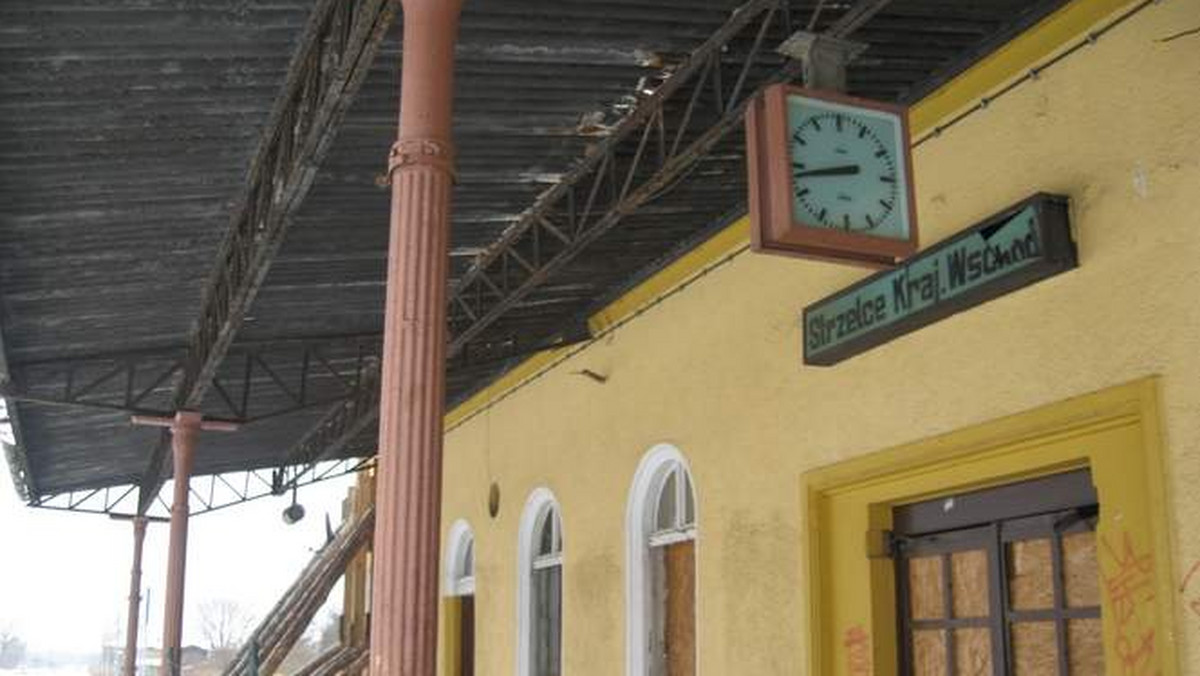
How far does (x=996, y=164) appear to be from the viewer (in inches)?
223

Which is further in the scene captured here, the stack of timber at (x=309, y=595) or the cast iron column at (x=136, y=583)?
the cast iron column at (x=136, y=583)

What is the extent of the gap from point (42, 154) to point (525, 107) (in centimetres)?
279

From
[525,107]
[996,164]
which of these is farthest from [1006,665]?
[525,107]

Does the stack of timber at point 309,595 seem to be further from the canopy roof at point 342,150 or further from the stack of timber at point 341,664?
the canopy roof at point 342,150

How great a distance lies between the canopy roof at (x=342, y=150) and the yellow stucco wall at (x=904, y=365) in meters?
0.53

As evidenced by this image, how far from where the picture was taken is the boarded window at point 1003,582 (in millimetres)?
5316

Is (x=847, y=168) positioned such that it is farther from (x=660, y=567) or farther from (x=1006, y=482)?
(x=660, y=567)

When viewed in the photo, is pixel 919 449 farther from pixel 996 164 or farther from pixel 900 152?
pixel 900 152

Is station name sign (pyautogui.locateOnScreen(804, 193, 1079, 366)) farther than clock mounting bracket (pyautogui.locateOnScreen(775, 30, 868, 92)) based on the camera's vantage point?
Yes

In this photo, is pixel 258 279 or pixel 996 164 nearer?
pixel 996 164

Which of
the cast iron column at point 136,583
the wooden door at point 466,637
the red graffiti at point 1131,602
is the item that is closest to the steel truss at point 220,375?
the wooden door at point 466,637

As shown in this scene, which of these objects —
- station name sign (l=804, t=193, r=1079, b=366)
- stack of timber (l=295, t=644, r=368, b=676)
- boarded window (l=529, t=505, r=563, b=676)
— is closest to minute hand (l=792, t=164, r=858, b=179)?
station name sign (l=804, t=193, r=1079, b=366)

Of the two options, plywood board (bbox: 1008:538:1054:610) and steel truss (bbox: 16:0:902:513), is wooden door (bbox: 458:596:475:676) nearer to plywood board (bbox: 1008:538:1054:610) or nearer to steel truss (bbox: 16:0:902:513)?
steel truss (bbox: 16:0:902:513)

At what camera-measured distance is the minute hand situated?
182 inches
